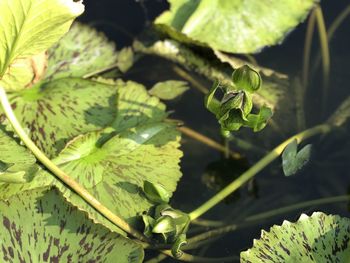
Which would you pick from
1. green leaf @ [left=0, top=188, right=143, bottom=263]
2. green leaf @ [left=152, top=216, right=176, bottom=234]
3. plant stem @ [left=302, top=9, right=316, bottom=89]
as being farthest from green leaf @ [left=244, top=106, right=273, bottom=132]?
plant stem @ [left=302, top=9, right=316, bottom=89]

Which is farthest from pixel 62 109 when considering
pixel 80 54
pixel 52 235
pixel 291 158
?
pixel 291 158

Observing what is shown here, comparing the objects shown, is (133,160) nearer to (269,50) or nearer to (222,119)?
(222,119)

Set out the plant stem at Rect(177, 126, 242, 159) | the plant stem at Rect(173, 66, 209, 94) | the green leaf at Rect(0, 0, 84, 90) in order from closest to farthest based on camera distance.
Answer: the green leaf at Rect(0, 0, 84, 90) < the plant stem at Rect(177, 126, 242, 159) < the plant stem at Rect(173, 66, 209, 94)

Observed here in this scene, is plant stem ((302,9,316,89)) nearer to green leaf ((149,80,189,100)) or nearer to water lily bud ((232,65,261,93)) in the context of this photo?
green leaf ((149,80,189,100))

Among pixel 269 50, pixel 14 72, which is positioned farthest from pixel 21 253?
pixel 269 50

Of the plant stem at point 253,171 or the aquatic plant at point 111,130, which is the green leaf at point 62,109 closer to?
the aquatic plant at point 111,130

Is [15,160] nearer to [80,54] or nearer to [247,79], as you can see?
[80,54]

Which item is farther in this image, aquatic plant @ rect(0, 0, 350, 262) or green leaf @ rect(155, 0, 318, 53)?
green leaf @ rect(155, 0, 318, 53)
